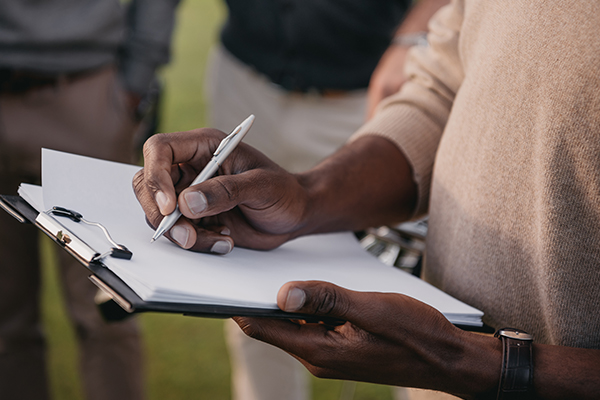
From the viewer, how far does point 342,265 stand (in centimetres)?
Result: 84

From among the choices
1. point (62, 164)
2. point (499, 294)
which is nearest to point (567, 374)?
point (499, 294)

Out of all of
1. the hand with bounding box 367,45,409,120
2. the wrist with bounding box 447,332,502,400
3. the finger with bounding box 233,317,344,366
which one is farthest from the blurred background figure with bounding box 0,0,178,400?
the wrist with bounding box 447,332,502,400

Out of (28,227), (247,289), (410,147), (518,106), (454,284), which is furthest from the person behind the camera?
(28,227)

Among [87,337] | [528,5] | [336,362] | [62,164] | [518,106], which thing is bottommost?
[336,362]

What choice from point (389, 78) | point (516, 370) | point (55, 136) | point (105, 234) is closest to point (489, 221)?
point (516, 370)

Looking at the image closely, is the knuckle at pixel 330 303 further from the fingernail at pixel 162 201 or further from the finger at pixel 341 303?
the fingernail at pixel 162 201

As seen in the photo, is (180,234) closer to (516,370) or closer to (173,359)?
(516,370)

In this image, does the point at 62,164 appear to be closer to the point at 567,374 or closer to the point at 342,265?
the point at 342,265

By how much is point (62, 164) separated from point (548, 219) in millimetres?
651

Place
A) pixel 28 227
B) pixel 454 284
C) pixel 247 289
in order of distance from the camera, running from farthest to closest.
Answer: pixel 28 227 < pixel 454 284 < pixel 247 289

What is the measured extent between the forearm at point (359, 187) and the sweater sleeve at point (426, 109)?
22 mm

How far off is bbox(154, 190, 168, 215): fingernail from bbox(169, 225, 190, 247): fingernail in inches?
1.0

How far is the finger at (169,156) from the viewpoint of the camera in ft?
2.30

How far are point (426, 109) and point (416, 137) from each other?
2.5 inches
